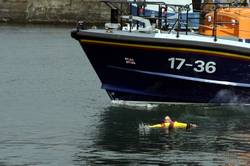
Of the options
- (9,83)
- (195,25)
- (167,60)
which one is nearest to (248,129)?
(167,60)

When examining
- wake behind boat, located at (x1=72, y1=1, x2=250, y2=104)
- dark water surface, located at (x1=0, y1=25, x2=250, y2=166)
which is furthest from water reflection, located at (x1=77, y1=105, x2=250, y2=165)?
wake behind boat, located at (x1=72, y1=1, x2=250, y2=104)

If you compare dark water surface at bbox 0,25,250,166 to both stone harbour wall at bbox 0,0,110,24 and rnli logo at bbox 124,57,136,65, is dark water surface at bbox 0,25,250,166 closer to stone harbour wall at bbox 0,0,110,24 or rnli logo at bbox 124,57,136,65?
rnli logo at bbox 124,57,136,65

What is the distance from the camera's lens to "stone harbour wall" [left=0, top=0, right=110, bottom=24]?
59844 mm

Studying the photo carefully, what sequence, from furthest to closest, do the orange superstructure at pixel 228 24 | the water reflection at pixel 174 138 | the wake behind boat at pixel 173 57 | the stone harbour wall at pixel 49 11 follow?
the stone harbour wall at pixel 49 11 → the orange superstructure at pixel 228 24 → the wake behind boat at pixel 173 57 → the water reflection at pixel 174 138

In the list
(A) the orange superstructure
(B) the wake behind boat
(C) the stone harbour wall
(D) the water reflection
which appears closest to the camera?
(D) the water reflection

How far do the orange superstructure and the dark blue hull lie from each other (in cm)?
71

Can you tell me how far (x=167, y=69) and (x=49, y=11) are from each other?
40359mm

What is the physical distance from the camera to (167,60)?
66.2 feet

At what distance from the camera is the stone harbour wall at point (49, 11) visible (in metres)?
59.8

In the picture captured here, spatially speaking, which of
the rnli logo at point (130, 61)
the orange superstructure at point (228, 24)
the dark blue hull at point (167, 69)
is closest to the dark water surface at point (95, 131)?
the dark blue hull at point (167, 69)

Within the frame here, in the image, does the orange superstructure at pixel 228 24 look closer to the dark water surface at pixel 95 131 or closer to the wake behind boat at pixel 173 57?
the wake behind boat at pixel 173 57

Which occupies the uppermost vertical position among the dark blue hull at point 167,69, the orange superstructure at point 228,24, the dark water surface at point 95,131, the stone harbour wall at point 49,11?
the orange superstructure at point 228,24

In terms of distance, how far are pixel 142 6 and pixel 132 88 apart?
80.4 inches

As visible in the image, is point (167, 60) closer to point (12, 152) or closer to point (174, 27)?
point (174, 27)
